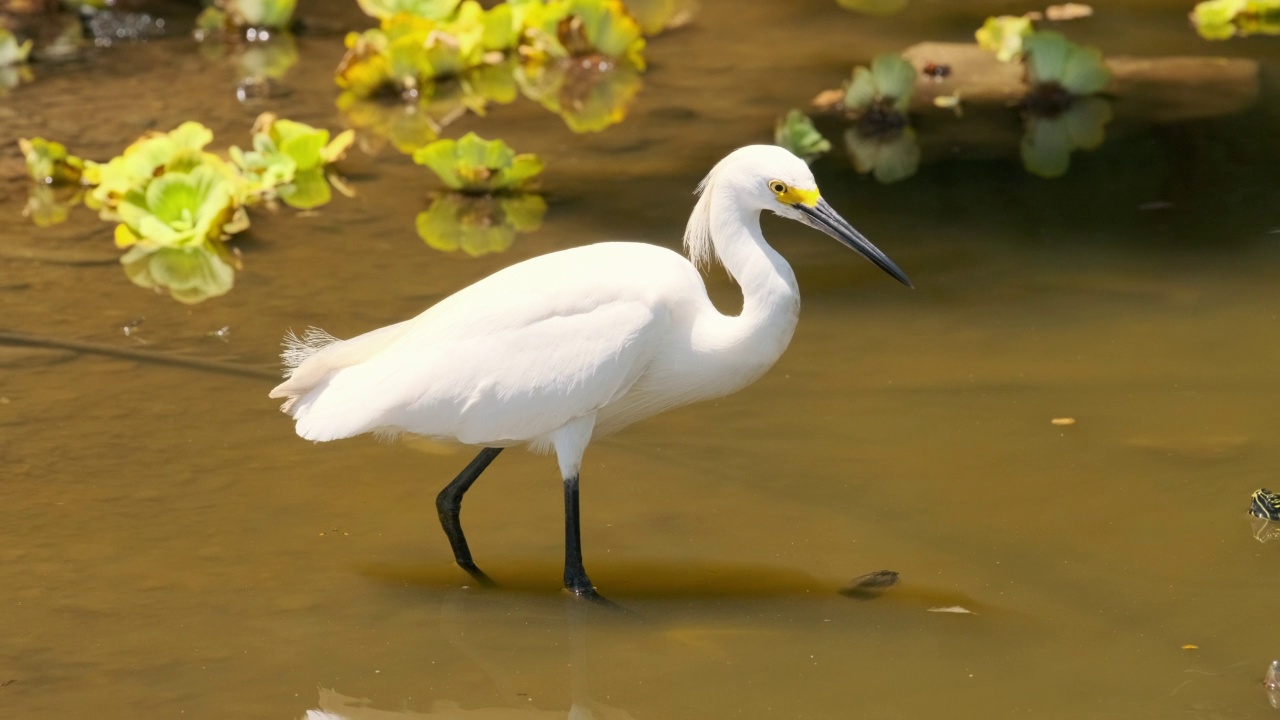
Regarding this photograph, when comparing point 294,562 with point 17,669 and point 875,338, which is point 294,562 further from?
point 875,338

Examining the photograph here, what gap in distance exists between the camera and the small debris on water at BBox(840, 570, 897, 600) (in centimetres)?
425

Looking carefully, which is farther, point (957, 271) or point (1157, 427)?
point (957, 271)

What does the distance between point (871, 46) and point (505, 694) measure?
7.00 meters

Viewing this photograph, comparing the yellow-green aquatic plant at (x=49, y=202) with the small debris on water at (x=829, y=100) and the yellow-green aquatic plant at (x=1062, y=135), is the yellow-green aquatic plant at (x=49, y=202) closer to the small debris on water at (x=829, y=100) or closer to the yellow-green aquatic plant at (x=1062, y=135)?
the small debris on water at (x=829, y=100)

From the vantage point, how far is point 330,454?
517 cm

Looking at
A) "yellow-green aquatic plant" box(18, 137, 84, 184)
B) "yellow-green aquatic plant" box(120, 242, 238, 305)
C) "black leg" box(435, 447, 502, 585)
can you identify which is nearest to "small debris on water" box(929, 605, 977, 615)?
"black leg" box(435, 447, 502, 585)

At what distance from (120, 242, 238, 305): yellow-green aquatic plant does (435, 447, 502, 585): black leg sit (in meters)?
2.50

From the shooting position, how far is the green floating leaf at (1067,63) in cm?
860

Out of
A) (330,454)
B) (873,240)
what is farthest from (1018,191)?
(330,454)

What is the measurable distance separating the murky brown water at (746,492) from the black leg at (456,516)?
0.27 feet

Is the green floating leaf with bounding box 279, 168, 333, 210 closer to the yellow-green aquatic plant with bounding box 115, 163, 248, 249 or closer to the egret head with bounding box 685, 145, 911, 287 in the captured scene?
the yellow-green aquatic plant with bounding box 115, 163, 248, 249

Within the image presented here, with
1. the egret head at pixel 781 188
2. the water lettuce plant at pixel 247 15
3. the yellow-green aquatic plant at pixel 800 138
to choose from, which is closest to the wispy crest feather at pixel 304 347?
the egret head at pixel 781 188

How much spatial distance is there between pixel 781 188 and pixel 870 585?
1.17 metres

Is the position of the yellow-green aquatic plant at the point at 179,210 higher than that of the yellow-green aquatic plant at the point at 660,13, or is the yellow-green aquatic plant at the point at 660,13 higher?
the yellow-green aquatic plant at the point at 660,13
